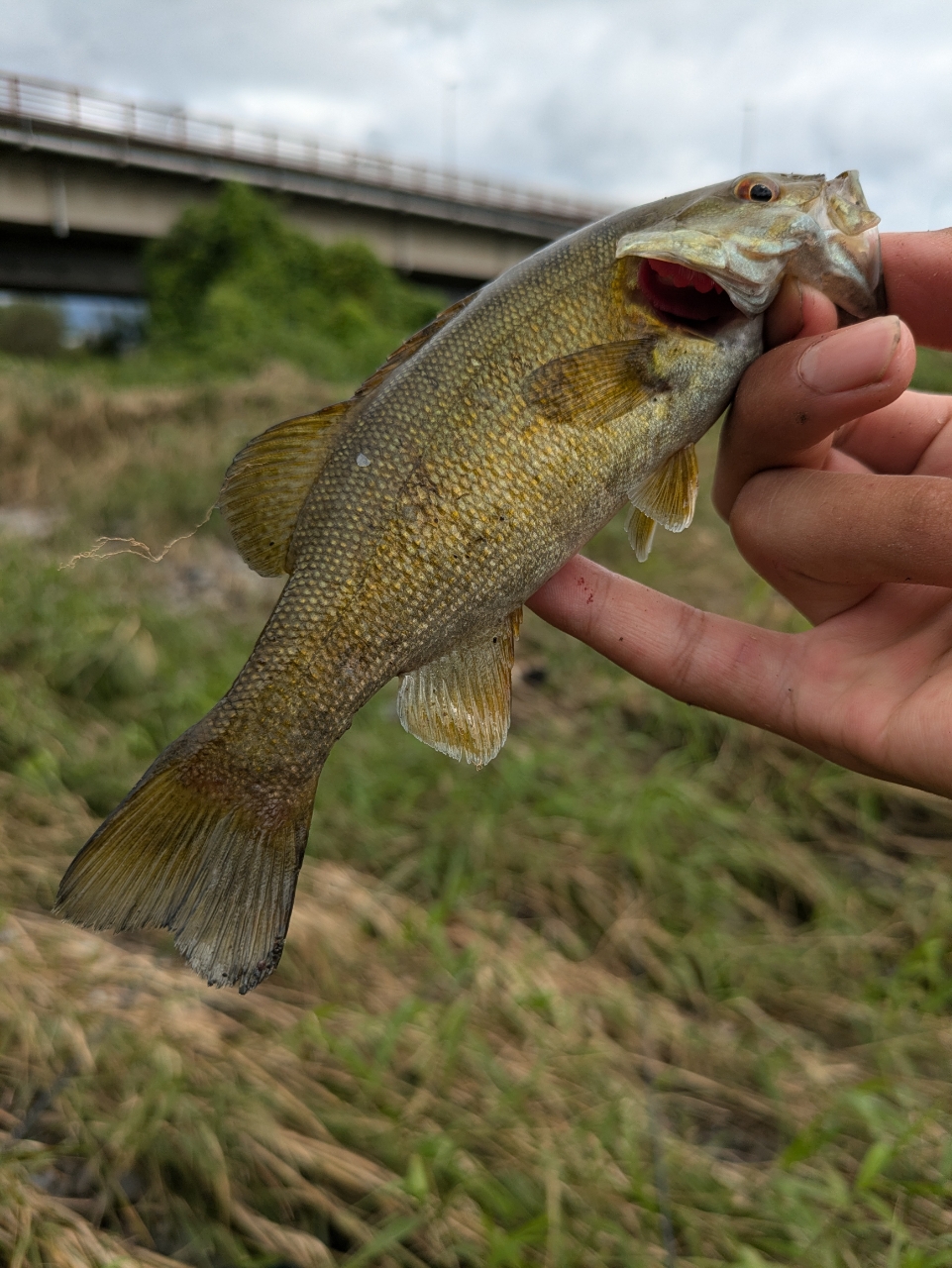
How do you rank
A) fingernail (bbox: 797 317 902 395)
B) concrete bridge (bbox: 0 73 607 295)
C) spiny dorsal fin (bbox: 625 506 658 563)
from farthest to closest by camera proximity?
1. concrete bridge (bbox: 0 73 607 295)
2. spiny dorsal fin (bbox: 625 506 658 563)
3. fingernail (bbox: 797 317 902 395)

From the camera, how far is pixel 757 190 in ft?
5.44

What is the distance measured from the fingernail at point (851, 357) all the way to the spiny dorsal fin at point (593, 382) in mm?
280

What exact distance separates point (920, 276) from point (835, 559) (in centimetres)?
58

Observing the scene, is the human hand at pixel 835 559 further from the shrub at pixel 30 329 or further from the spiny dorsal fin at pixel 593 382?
the shrub at pixel 30 329

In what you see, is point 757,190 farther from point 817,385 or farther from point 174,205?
point 174,205

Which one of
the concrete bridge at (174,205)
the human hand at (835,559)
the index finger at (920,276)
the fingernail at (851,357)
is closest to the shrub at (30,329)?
the concrete bridge at (174,205)

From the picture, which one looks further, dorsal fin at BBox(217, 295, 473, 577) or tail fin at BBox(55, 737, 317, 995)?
dorsal fin at BBox(217, 295, 473, 577)

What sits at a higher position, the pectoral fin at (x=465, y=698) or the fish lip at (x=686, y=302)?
the fish lip at (x=686, y=302)

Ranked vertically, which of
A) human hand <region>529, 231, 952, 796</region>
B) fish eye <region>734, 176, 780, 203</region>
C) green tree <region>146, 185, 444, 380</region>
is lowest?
human hand <region>529, 231, 952, 796</region>

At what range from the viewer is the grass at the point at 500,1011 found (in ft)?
8.21

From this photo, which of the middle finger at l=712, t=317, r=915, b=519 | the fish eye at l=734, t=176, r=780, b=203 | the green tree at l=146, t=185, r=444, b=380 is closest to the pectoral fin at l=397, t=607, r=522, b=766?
the middle finger at l=712, t=317, r=915, b=519

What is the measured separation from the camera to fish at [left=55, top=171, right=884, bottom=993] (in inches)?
56.1

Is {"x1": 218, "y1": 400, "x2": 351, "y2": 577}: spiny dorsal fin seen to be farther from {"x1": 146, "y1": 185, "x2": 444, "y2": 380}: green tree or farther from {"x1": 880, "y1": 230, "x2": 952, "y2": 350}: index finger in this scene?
{"x1": 146, "y1": 185, "x2": 444, "y2": 380}: green tree

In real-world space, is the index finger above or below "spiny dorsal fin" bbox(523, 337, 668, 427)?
above
